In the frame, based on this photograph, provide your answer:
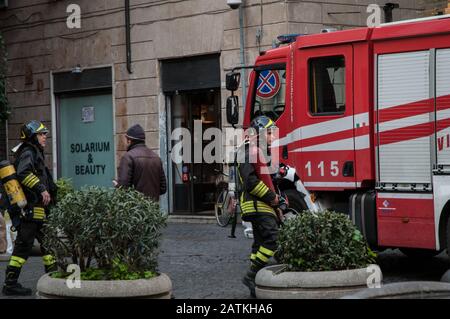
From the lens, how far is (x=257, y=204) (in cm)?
906

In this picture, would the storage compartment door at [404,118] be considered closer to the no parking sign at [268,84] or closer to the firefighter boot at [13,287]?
the no parking sign at [268,84]

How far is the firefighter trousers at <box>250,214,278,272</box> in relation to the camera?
894cm

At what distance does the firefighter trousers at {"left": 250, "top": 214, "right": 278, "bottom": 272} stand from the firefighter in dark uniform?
2.09m

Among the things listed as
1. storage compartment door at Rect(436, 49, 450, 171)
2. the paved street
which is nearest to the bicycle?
the paved street

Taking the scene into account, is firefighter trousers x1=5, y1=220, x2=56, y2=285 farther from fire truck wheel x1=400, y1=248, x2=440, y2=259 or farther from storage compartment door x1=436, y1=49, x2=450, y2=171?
fire truck wheel x1=400, y1=248, x2=440, y2=259

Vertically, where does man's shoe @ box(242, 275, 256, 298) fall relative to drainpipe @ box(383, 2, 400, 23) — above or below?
below

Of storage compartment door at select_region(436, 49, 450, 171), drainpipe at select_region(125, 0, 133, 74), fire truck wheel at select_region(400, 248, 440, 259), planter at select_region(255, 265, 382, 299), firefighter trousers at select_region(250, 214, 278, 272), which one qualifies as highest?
drainpipe at select_region(125, 0, 133, 74)

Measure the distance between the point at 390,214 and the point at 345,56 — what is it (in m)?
2.04

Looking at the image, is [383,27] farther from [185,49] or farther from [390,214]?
[185,49]

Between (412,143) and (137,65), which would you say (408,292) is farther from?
(137,65)

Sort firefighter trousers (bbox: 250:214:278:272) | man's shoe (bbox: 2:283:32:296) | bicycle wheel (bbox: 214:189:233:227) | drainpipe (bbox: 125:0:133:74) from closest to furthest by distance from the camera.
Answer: firefighter trousers (bbox: 250:214:278:272), man's shoe (bbox: 2:283:32:296), bicycle wheel (bbox: 214:189:233:227), drainpipe (bbox: 125:0:133:74)

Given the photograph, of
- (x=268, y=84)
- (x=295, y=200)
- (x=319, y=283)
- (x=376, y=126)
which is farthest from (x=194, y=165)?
(x=319, y=283)
